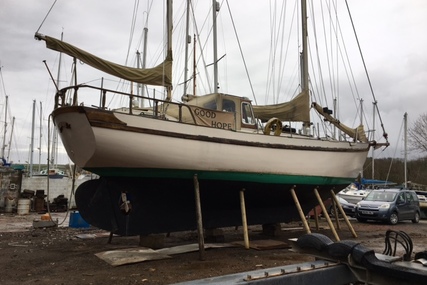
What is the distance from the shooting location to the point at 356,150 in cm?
1133

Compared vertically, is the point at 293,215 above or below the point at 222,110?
below

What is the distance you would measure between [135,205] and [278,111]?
574cm

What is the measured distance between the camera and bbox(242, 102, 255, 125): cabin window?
9.60 m

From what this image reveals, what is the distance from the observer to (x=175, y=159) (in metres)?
7.45

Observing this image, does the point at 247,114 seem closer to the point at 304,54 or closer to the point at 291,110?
the point at 291,110

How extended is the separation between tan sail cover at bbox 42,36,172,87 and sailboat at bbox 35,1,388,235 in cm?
2

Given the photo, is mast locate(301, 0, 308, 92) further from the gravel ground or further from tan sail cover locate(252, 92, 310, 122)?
the gravel ground

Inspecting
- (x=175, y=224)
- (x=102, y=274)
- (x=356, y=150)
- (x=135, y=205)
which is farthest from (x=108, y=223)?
(x=356, y=150)

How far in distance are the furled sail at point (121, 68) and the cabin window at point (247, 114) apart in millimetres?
2136

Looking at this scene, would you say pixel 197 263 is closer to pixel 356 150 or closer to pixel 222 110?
pixel 222 110

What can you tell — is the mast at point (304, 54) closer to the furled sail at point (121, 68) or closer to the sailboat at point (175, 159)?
the sailboat at point (175, 159)

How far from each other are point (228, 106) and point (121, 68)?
2946 mm

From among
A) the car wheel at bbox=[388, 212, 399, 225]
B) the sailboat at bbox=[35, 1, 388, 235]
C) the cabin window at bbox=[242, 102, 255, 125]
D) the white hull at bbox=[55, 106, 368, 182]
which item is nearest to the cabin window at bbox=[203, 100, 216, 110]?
the sailboat at bbox=[35, 1, 388, 235]

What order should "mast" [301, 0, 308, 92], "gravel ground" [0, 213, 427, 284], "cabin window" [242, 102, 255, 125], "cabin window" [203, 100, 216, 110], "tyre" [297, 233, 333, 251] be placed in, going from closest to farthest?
1. "tyre" [297, 233, 333, 251]
2. "gravel ground" [0, 213, 427, 284]
3. "cabin window" [203, 100, 216, 110]
4. "cabin window" [242, 102, 255, 125]
5. "mast" [301, 0, 308, 92]
